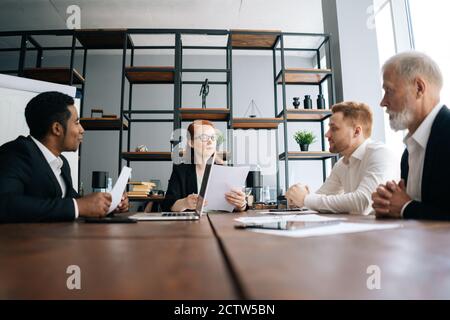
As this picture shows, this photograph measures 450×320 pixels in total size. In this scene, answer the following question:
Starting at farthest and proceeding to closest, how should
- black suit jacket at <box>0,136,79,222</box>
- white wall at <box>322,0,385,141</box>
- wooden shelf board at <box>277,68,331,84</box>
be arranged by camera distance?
wooden shelf board at <box>277,68,331,84</box> < white wall at <box>322,0,385,141</box> < black suit jacket at <box>0,136,79,222</box>

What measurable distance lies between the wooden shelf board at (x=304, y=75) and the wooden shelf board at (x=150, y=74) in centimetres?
140

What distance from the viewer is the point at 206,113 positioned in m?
3.56

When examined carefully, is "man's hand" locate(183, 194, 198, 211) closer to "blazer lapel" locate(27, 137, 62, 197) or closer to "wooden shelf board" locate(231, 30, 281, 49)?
"blazer lapel" locate(27, 137, 62, 197)

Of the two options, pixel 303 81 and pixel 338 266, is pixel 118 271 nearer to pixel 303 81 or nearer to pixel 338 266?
pixel 338 266

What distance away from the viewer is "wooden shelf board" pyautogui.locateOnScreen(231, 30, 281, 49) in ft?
11.7

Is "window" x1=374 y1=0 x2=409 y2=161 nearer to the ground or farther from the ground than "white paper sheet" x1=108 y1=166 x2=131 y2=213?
farther from the ground

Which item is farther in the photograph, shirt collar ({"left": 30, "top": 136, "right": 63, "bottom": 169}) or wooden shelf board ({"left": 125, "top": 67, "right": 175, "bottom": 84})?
wooden shelf board ({"left": 125, "top": 67, "right": 175, "bottom": 84})

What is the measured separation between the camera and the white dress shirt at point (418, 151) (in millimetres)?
1283

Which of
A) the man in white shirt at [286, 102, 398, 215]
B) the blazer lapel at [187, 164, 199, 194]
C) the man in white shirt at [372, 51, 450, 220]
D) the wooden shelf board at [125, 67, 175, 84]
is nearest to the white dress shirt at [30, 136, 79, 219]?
the blazer lapel at [187, 164, 199, 194]

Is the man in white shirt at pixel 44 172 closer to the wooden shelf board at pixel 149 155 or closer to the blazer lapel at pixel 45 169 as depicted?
the blazer lapel at pixel 45 169

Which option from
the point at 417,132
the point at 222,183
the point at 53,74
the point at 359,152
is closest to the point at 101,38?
the point at 53,74

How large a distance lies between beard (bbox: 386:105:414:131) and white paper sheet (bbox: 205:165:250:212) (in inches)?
30.2

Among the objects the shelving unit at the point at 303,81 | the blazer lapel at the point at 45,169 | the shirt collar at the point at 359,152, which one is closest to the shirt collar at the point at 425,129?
the shirt collar at the point at 359,152

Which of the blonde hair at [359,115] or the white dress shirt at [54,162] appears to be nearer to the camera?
the white dress shirt at [54,162]
